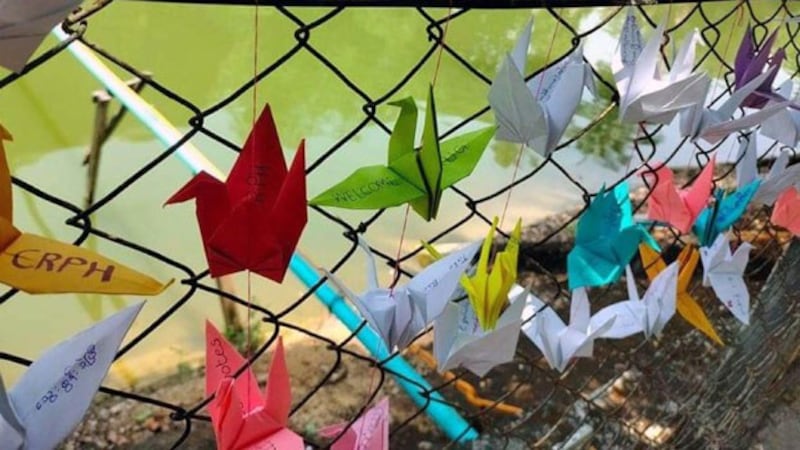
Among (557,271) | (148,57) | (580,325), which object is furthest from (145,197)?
(580,325)

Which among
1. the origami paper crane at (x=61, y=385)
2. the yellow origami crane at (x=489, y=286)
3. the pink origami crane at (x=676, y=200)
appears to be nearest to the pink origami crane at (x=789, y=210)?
the pink origami crane at (x=676, y=200)

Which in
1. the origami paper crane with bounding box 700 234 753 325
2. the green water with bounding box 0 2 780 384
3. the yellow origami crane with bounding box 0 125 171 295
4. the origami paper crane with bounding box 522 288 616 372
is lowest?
the origami paper crane with bounding box 700 234 753 325

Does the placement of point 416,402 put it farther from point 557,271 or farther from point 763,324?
point 763,324

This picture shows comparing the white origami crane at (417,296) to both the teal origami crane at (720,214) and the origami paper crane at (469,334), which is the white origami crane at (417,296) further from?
the teal origami crane at (720,214)

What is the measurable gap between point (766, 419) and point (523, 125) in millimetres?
821

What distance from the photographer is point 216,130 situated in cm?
A: 278

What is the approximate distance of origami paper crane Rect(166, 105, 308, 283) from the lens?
38 centimetres

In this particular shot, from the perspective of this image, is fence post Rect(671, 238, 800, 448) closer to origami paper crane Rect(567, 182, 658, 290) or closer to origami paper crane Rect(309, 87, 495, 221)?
origami paper crane Rect(567, 182, 658, 290)

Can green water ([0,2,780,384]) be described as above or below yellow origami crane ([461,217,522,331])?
above

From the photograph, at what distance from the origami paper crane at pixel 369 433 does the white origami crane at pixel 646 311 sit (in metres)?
0.22

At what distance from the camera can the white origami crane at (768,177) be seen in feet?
2.36

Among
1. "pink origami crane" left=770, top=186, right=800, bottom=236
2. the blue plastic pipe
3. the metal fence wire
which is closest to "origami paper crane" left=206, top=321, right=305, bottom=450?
the metal fence wire

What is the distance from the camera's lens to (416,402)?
5.48 ft

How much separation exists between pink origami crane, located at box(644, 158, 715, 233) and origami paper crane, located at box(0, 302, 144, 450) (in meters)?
0.47
